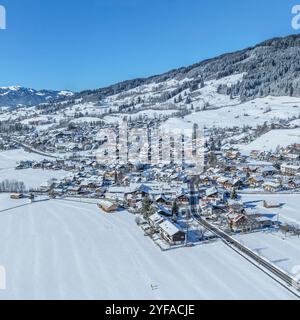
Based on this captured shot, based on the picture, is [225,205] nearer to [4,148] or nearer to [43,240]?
[43,240]

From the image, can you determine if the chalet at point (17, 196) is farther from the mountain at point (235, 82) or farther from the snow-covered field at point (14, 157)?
the mountain at point (235, 82)

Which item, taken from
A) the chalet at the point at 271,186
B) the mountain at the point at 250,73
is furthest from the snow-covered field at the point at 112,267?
the mountain at the point at 250,73

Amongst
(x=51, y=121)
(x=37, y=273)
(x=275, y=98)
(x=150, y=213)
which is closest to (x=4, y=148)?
(x=51, y=121)

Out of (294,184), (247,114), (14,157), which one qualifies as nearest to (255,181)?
(294,184)

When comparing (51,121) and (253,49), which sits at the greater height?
(253,49)

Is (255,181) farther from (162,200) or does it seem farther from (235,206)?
(162,200)

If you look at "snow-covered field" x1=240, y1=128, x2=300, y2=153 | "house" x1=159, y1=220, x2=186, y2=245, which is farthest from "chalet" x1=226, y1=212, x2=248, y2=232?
"snow-covered field" x1=240, y1=128, x2=300, y2=153
